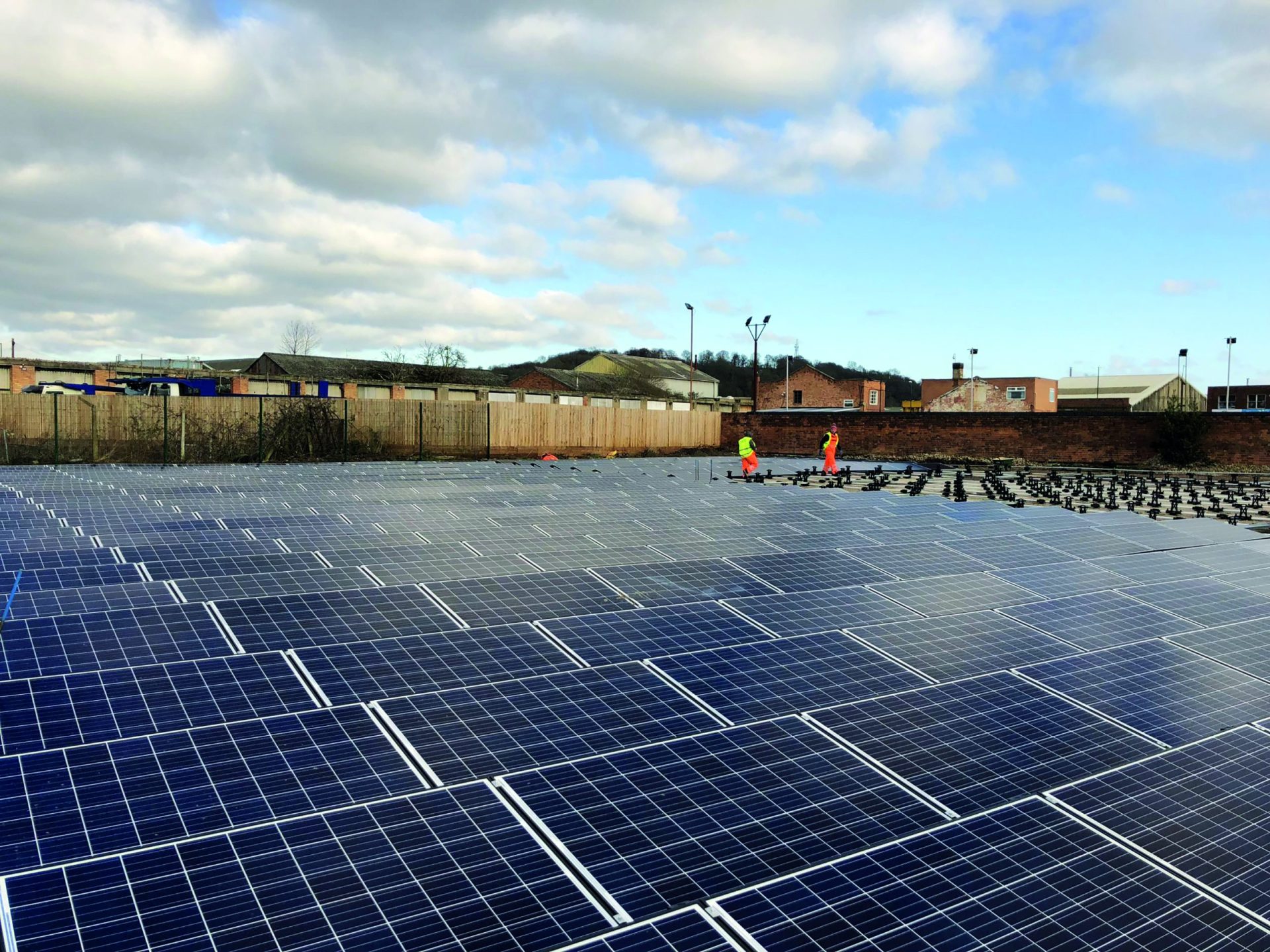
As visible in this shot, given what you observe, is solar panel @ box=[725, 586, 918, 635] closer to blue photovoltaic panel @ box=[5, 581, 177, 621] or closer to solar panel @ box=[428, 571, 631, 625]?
solar panel @ box=[428, 571, 631, 625]

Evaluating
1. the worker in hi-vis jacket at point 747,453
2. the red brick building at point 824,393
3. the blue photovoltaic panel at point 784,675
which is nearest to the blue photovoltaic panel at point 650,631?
the blue photovoltaic panel at point 784,675

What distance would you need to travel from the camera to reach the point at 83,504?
11.6 m

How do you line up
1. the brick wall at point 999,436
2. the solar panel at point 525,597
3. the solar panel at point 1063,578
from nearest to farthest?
the solar panel at point 525,597
the solar panel at point 1063,578
the brick wall at point 999,436

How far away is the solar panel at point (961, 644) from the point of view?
7.50 m

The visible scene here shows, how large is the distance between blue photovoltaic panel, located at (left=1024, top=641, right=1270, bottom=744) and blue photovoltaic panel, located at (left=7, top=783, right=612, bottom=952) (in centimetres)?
482

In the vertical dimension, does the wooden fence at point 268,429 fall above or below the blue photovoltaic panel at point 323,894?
above

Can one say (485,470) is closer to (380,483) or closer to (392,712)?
(380,483)

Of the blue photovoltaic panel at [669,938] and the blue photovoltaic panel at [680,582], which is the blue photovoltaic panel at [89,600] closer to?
the blue photovoltaic panel at [680,582]

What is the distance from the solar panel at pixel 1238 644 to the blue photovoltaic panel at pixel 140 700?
8072mm

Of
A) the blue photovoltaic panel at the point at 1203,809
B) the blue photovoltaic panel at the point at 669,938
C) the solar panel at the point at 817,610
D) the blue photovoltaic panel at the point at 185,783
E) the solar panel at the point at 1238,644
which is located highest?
the solar panel at the point at 817,610

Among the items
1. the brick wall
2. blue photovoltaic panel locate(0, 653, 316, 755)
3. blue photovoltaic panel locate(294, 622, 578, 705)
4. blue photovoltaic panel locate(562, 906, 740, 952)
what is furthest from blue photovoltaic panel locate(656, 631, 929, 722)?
the brick wall

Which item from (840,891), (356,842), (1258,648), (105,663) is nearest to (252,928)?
(356,842)

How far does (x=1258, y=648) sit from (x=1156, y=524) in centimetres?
711

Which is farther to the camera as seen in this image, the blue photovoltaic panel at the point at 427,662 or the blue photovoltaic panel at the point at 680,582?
the blue photovoltaic panel at the point at 680,582
